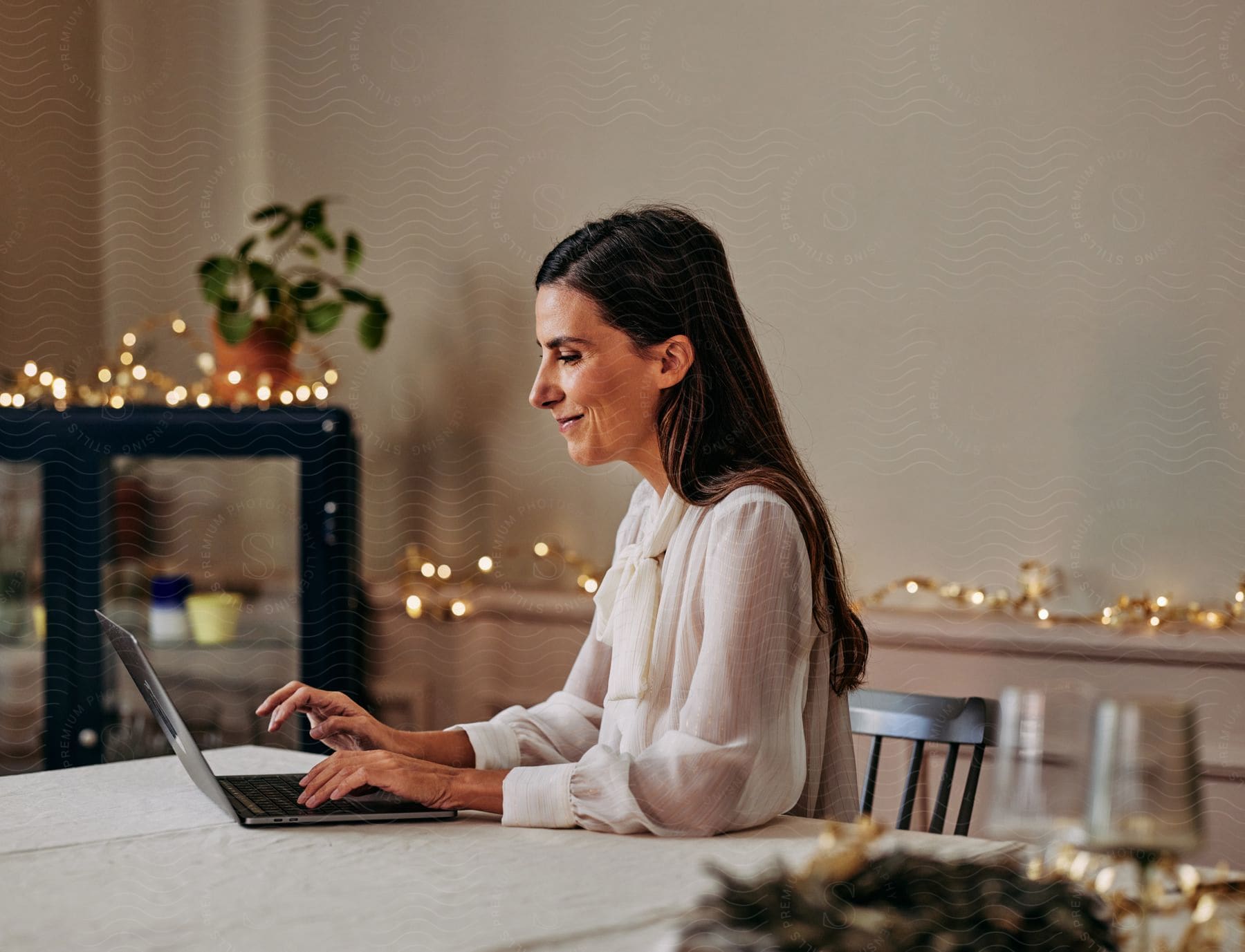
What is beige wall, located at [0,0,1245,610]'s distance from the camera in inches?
76.9

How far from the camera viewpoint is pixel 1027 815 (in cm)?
60

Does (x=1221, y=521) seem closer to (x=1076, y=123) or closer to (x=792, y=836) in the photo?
(x=1076, y=123)

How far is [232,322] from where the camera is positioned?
2.50m

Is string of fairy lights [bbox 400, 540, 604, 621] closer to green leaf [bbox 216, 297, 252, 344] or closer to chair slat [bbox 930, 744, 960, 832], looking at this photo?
green leaf [bbox 216, 297, 252, 344]

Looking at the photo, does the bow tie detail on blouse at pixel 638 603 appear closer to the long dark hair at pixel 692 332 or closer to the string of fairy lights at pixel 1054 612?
the long dark hair at pixel 692 332

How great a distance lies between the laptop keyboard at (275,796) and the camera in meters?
1.11

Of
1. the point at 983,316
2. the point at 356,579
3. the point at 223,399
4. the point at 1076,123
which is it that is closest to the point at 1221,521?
the point at 983,316

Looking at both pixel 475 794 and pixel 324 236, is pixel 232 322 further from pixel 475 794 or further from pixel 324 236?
pixel 475 794

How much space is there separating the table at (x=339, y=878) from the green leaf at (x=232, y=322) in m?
1.40

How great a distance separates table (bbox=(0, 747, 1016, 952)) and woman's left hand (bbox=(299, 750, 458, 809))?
0.03m

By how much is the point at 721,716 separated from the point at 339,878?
340 mm

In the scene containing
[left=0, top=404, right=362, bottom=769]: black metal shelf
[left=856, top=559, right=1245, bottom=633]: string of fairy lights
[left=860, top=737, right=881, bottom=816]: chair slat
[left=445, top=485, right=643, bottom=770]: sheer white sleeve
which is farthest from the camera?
[left=0, top=404, right=362, bottom=769]: black metal shelf

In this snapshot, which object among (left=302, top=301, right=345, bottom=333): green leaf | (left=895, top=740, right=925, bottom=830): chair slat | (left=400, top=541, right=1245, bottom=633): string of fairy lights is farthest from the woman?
(left=302, top=301, right=345, bottom=333): green leaf

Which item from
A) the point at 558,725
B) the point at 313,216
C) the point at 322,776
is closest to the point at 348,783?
the point at 322,776
